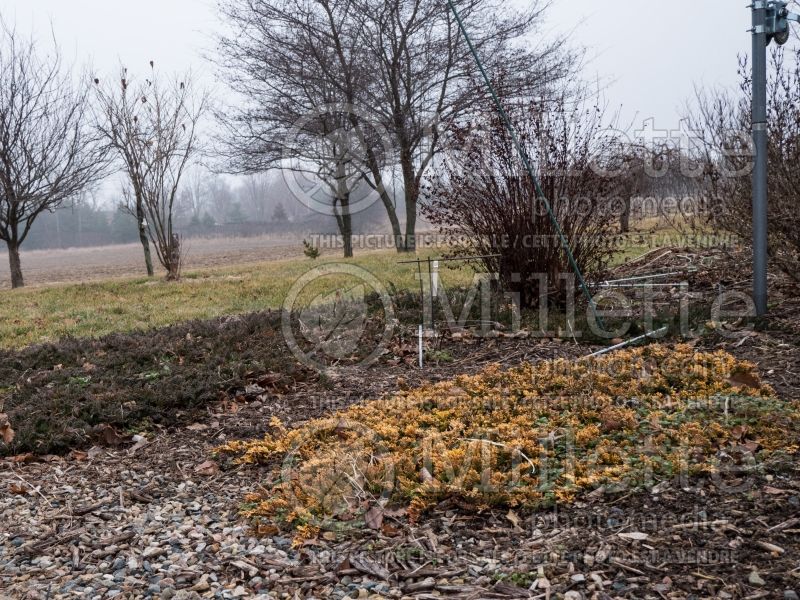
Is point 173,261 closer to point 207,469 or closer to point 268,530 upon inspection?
point 207,469

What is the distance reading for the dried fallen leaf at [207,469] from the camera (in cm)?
326

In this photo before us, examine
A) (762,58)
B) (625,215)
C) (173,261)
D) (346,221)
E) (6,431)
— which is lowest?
(6,431)

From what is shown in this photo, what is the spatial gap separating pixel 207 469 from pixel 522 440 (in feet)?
5.11

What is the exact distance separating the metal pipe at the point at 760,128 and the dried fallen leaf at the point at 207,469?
13.9 ft

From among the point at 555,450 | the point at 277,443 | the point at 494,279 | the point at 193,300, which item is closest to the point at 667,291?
the point at 494,279

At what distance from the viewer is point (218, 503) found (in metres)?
2.92

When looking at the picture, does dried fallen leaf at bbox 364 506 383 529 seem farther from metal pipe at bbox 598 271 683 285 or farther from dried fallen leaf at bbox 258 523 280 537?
metal pipe at bbox 598 271 683 285

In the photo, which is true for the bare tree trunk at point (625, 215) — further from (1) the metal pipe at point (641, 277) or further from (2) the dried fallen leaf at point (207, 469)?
(2) the dried fallen leaf at point (207, 469)

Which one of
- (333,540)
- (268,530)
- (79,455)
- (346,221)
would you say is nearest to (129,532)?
→ (268,530)

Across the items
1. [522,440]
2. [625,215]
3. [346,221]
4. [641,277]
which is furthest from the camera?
[346,221]

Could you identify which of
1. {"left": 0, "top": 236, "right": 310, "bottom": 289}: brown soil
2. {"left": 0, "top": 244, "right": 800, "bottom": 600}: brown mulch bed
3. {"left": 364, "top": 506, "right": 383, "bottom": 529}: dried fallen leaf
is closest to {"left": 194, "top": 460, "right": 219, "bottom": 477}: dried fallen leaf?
{"left": 0, "top": 244, "right": 800, "bottom": 600}: brown mulch bed

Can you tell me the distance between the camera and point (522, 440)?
9.89 ft

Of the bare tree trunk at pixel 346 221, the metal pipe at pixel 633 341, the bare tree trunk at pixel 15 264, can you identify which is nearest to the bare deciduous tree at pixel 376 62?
the bare tree trunk at pixel 346 221

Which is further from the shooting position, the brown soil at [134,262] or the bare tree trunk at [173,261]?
the brown soil at [134,262]
